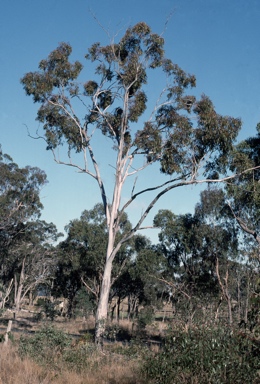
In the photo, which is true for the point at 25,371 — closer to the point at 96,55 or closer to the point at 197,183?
the point at 197,183

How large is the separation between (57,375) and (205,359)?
2.81 meters

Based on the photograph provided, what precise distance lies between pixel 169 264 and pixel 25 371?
24957 mm

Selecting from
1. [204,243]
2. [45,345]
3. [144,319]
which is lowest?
[45,345]

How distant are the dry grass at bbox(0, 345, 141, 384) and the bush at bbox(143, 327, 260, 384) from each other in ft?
2.61

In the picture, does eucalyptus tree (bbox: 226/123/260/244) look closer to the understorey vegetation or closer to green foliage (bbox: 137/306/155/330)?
the understorey vegetation

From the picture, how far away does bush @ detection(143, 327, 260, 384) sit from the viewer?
5.06 meters

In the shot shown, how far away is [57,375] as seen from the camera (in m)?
7.04

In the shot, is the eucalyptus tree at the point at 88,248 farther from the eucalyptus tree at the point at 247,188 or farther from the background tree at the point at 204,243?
the eucalyptus tree at the point at 247,188

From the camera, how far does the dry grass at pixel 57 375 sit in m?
6.57

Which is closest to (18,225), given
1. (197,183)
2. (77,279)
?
(77,279)

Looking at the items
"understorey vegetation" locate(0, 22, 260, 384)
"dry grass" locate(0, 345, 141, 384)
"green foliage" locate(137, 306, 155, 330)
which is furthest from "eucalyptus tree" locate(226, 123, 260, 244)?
"dry grass" locate(0, 345, 141, 384)

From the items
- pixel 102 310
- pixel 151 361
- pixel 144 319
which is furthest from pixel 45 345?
pixel 144 319

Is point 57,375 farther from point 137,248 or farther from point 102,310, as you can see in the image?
point 137,248

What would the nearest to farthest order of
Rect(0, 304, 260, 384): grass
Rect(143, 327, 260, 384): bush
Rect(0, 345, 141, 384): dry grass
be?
Rect(143, 327, 260, 384): bush → Rect(0, 304, 260, 384): grass → Rect(0, 345, 141, 384): dry grass
